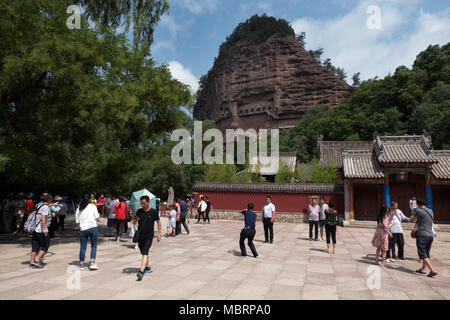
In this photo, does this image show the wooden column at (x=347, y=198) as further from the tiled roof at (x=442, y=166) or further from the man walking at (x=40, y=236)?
the man walking at (x=40, y=236)

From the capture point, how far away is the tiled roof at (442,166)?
18292mm

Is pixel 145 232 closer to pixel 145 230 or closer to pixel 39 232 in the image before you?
pixel 145 230

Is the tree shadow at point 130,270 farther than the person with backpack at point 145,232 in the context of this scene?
Yes

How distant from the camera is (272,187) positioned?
68.7 feet

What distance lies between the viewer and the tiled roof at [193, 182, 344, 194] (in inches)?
789

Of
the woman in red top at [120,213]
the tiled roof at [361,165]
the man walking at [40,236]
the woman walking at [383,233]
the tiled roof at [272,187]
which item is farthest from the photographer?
the tiled roof at [272,187]

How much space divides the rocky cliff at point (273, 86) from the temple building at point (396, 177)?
154 ft

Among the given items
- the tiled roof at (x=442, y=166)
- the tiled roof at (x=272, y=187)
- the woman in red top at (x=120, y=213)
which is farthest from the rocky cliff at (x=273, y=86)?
the woman in red top at (x=120, y=213)

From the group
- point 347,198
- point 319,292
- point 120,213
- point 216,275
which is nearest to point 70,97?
point 120,213

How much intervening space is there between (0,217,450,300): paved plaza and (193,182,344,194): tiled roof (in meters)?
10.4

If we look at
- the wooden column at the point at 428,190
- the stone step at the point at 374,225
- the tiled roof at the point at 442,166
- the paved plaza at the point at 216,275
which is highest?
the tiled roof at the point at 442,166

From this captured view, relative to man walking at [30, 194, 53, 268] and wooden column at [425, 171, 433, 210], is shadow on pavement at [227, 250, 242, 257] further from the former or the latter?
wooden column at [425, 171, 433, 210]

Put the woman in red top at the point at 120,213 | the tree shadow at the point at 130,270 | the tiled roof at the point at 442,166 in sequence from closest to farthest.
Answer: the tree shadow at the point at 130,270 < the woman in red top at the point at 120,213 < the tiled roof at the point at 442,166

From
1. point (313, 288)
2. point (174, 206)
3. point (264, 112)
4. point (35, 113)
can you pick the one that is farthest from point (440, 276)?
point (264, 112)
